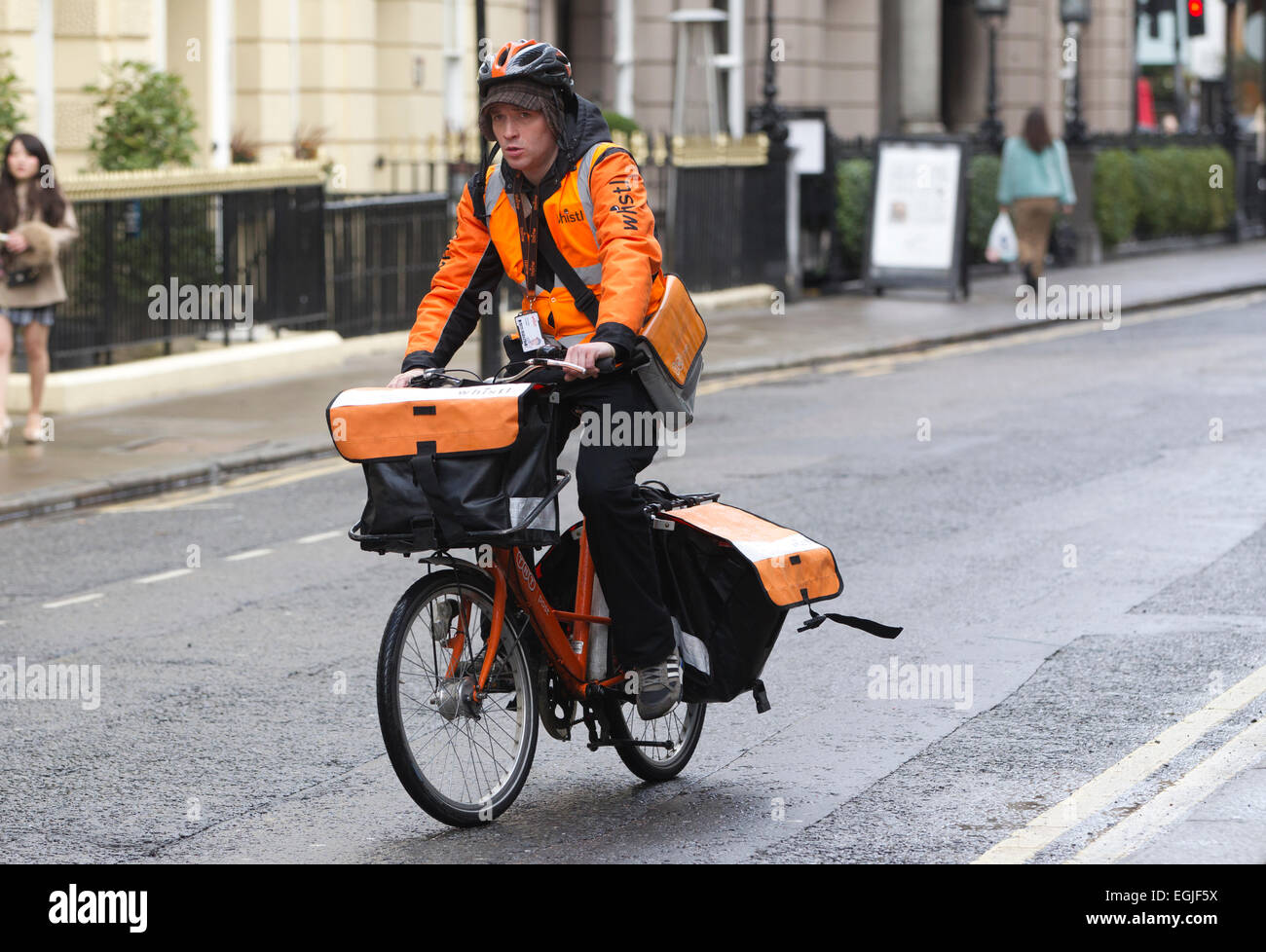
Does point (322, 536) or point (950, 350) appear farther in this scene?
point (950, 350)

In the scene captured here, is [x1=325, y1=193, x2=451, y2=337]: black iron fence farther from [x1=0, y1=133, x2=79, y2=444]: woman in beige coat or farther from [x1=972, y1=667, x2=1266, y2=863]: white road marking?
[x1=972, y1=667, x2=1266, y2=863]: white road marking

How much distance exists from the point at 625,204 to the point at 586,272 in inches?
8.6

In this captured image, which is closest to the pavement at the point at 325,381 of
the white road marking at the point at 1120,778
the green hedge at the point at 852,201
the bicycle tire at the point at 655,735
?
the green hedge at the point at 852,201

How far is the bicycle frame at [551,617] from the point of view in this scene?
17.6ft

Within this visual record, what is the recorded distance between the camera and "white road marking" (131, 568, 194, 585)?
9031 millimetres

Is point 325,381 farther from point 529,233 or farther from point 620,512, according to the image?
point 620,512

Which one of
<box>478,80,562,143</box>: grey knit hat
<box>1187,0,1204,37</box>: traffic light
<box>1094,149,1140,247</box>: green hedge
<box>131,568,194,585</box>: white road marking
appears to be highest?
<box>1187,0,1204,37</box>: traffic light

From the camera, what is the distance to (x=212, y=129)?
1891 cm

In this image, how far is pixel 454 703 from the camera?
211 inches

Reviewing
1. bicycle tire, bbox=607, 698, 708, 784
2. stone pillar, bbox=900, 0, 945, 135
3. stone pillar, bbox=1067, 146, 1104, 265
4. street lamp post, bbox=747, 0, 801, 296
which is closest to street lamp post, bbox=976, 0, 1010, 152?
stone pillar, bbox=1067, 146, 1104, 265

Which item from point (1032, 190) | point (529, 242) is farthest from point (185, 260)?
point (1032, 190)

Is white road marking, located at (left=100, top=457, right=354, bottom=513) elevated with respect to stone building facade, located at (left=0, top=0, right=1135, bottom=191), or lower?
lower

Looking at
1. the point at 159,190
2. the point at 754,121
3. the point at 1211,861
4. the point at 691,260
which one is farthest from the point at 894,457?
the point at 754,121

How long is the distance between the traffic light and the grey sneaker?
2317 cm
